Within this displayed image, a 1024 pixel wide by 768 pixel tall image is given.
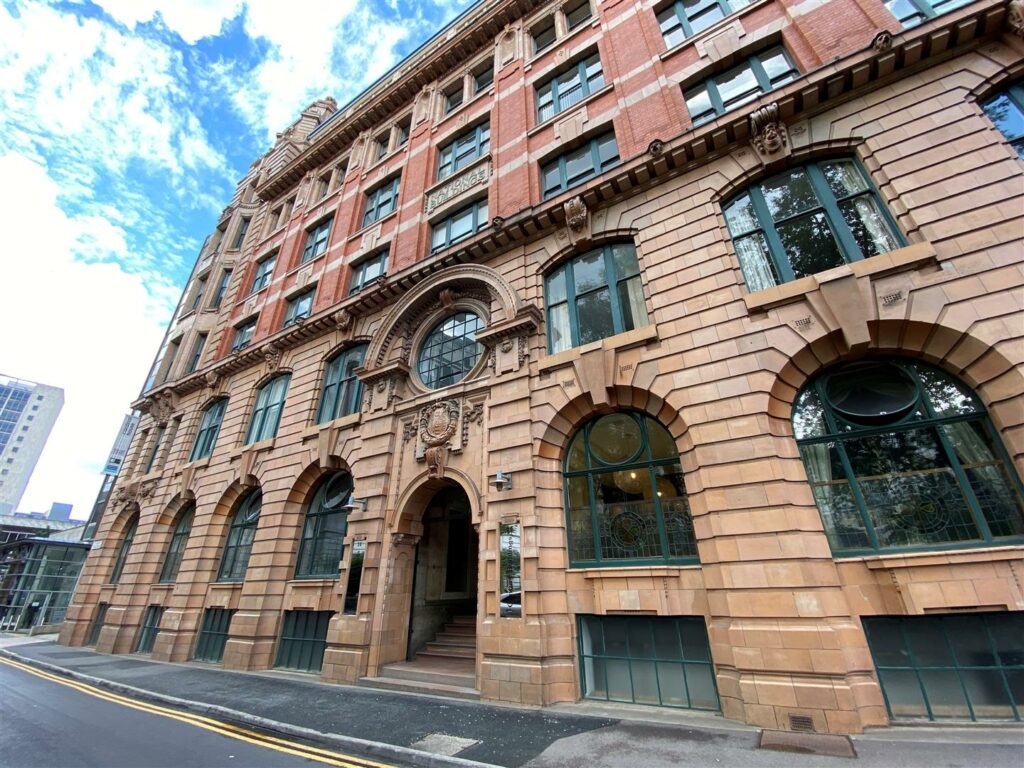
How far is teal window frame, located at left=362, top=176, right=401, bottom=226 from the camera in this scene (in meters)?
19.7

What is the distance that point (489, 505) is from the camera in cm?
1023

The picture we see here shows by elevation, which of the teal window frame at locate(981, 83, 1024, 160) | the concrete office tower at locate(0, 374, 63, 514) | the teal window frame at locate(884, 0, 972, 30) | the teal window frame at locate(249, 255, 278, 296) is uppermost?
the concrete office tower at locate(0, 374, 63, 514)

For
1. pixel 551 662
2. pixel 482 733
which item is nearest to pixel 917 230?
pixel 551 662

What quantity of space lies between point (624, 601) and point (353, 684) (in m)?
7.22

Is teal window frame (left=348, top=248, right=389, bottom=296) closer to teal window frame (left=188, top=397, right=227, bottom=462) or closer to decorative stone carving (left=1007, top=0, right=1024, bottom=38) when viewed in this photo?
teal window frame (left=188, top=397, right=227, bottom=462)

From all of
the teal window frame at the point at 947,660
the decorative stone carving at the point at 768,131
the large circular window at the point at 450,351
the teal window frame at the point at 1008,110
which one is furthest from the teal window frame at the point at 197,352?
the teal window frame at the point at 1008,110

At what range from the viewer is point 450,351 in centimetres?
1373

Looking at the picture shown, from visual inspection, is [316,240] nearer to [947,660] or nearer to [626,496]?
[626,496]

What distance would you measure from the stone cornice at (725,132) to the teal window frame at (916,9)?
4.65 ft

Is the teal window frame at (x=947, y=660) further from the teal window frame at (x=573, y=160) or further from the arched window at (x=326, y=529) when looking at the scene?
the arched window at (x=326, y=529)

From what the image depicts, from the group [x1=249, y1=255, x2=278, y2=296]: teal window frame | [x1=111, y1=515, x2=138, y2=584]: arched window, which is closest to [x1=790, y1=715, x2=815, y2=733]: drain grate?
[x1=111, y1=515, x2=138, y2=584]: arched window

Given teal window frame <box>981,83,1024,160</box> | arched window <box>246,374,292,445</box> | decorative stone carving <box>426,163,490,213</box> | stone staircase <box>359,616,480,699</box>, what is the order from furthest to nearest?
arched window <box>246,374,292,445</box>, decorative stone carving <box>426,163,490,213</box>, stone staircase <box>359,616,480,699</box>, teal window frame <box>981,83,1024,160</box>

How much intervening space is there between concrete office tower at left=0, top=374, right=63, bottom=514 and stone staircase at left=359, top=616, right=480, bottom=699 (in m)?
171

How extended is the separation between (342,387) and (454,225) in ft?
24.6
